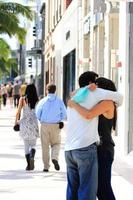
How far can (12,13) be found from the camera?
3747cm

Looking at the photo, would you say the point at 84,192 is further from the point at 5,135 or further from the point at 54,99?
the point at 5,135

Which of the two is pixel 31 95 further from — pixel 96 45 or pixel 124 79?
pixel 96 45

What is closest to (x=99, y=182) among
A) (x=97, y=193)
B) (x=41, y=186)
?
(x=97, y=193)

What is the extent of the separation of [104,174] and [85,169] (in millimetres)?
415

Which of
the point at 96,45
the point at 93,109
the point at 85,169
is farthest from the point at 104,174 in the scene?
the point at 96,45

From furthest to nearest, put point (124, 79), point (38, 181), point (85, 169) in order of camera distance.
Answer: point (124, 79) < point (38, 181) < point (85, 169)

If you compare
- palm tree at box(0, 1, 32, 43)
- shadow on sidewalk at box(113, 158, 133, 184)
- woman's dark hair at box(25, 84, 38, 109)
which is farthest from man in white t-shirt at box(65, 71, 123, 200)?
palm tree at box(0, 1, 32, 43)

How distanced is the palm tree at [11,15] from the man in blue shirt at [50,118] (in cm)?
2414

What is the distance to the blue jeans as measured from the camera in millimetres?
7309

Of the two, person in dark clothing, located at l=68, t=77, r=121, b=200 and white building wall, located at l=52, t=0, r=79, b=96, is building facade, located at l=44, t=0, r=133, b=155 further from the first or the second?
person in dark clothing, located at l=68, t=77, r=121, b=200

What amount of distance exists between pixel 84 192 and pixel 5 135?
16.4 meters

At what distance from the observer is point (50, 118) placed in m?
13.1

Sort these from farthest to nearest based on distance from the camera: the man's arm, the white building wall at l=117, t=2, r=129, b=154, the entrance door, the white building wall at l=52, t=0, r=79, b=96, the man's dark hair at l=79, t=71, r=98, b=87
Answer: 1. the entrance door
2. the white building wall at l=52, t=0, r=79, b=96
3. the white building wall at l=117, t=2, r=129, b=154
4. the man's dark hair at l=79, t=71, r=98, b=87
5. the man's arm

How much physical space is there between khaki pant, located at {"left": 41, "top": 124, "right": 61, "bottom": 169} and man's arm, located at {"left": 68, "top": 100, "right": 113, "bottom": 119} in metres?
5.88
